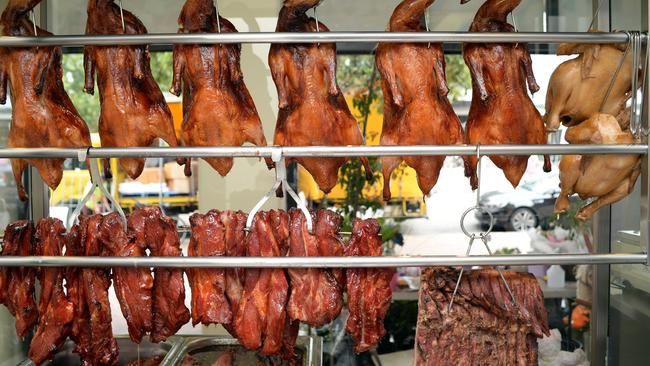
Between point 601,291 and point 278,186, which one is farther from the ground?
point 278,186

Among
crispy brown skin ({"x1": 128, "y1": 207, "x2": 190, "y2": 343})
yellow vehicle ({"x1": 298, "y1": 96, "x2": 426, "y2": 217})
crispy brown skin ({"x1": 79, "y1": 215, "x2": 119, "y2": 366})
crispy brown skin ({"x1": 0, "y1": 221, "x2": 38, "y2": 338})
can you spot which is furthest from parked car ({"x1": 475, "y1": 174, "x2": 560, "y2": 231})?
crispy brown skin ({"x1": 0, "y1": 221, "x2": 38, "y2": 338})

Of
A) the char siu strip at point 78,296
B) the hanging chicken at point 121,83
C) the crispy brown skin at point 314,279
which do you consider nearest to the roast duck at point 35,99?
the hanging chicken at point 121,83

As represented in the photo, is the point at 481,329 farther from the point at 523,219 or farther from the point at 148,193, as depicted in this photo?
the point at 148,193

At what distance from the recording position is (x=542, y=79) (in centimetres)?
529

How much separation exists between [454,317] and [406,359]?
209 cm

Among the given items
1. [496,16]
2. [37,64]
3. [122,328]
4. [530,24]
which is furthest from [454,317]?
[122,328]

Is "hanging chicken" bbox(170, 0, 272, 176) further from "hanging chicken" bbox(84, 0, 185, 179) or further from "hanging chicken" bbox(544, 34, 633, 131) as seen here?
"hanging chicken" bbox(544, 34, 633, 131)

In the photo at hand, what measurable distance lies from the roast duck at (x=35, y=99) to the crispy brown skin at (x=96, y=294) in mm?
297

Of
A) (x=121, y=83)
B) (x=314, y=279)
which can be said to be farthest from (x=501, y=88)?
(x=121, y=83)

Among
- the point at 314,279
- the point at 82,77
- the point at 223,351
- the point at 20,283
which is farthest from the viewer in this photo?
the point at 82,77

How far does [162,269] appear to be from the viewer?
Answer: 268 centimetres

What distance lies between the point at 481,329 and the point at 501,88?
101 centimetres

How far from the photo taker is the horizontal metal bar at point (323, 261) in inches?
93.4

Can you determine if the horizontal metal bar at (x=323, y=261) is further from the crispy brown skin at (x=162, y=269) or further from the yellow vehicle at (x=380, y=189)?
the yellow vehicle at (x=380, y=189)
